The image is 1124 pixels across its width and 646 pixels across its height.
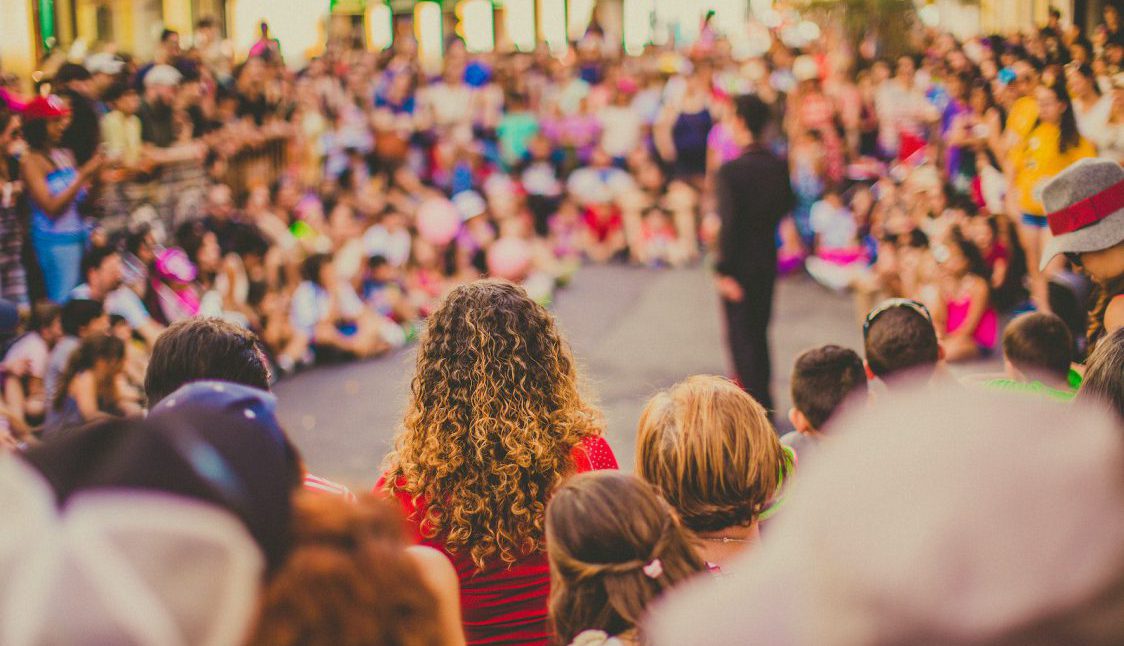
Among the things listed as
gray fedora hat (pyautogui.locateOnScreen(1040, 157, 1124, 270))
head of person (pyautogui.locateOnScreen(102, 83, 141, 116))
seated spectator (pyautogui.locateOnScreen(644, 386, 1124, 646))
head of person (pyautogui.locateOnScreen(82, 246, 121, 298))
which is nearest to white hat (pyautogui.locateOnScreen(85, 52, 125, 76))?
head of person (pyautogui.locateOnScreen(102, 83, 141, 116))

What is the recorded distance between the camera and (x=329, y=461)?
17.1ft

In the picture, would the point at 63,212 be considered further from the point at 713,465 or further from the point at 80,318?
the point at 713,465

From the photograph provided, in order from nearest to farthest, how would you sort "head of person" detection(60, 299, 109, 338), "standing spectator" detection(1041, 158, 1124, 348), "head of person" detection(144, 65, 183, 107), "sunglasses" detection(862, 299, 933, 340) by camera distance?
"standing spectator" detection(1041, 158, 1124, 348), "sunglasses" detection(862, 299, 933, 340), "head of person" detection(60, 299, 109, 338), "head of person" detection(144, 65, 183, 107)

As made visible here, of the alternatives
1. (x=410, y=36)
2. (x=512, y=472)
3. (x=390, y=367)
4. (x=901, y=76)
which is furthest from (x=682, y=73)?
(x=512, y=472)

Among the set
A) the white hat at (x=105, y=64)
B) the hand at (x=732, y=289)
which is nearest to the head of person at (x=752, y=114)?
the hand at (x=732, y=289)

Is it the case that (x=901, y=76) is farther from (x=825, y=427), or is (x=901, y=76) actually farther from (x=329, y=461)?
(x=825, y=427)

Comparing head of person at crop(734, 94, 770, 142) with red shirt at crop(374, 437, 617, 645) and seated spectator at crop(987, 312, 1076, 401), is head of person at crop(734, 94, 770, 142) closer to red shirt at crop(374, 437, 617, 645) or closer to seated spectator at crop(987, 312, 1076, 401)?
seated spectator at crop(987, 312, 1076, 401)

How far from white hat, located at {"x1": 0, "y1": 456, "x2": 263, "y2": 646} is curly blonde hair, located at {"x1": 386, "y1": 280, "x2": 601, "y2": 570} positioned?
1.08m

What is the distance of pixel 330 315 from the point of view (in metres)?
7.31

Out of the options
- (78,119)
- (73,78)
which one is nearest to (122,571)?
(78,119)

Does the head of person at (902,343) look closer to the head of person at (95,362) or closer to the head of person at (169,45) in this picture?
the head of person at (95,362)

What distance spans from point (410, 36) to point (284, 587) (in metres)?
12.7

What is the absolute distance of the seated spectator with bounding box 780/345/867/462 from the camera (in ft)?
9.45

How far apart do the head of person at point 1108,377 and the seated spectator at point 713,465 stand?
2.05 feet
